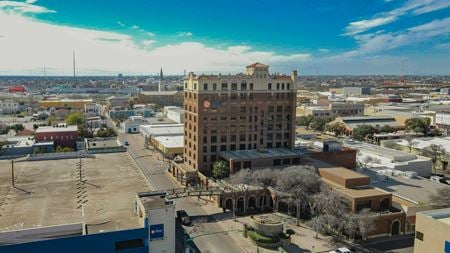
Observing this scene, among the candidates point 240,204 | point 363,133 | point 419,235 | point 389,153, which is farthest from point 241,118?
point 363,133

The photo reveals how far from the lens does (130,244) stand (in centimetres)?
3644

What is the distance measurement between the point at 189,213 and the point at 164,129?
59137 mm

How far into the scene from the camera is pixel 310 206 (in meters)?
51.2

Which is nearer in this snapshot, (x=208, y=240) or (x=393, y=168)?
(x=208, y=240)

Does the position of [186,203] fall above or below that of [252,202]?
below

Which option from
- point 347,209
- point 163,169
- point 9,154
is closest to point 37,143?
point 9,154

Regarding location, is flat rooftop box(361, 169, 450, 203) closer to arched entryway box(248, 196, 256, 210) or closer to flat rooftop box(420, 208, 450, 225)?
arched entryway box(248, 196, 256, 210)

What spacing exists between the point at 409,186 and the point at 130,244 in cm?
4412

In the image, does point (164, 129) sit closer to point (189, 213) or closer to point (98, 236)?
point (189, 213)

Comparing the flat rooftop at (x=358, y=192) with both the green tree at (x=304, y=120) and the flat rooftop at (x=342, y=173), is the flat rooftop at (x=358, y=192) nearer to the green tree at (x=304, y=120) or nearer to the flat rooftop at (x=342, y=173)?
the flat rooftop at (x=342, y=173)

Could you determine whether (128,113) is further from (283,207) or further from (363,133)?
(283,207)

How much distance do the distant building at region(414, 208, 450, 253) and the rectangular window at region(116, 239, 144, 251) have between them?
24821 mm

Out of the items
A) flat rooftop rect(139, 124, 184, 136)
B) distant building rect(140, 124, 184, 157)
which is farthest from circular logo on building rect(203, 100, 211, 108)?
flat rooftop rect(139, 124, 184, 136)

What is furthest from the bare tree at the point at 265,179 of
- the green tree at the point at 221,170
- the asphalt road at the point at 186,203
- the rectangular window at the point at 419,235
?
the rectangular window at the point at 419,235
